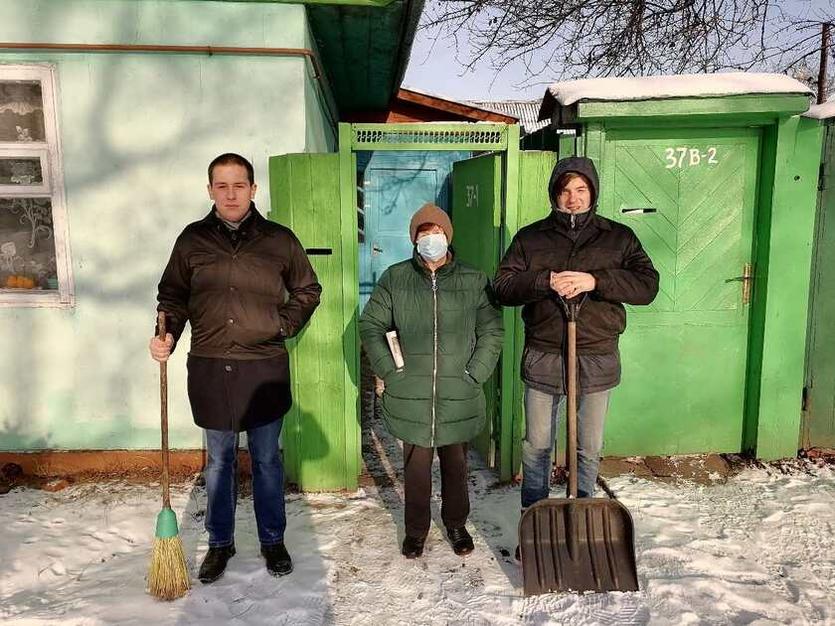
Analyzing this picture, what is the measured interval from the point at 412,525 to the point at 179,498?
5.37 feet

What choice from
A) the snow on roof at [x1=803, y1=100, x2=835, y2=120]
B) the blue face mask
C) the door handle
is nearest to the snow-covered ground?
the door handle

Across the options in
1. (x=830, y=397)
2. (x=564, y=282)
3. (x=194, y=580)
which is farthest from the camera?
(x=830, y=397)

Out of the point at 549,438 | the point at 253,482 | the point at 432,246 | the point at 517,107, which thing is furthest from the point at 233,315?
the point at 517,107

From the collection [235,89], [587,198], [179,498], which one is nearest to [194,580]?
[179,498]

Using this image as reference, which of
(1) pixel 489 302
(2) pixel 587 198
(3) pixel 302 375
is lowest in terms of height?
(3) pixel 302 375

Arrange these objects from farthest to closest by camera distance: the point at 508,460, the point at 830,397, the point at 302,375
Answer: the point at 830,397 → the point at 508,460 → the point at 302,375

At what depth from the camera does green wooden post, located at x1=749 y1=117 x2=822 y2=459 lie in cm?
414

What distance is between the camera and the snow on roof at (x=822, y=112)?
406cm

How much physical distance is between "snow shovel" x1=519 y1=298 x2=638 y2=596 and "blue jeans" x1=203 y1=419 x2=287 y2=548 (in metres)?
1.21

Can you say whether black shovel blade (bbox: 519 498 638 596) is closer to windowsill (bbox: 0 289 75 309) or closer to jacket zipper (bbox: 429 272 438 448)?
jacket zipper (bbox: 429 272 438 448)

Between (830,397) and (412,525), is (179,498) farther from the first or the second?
(830,397)

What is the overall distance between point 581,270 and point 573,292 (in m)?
0.20

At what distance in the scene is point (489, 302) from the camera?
319 centimetres

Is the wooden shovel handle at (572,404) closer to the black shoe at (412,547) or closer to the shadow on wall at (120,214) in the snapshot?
the black shoe at (412,547)
